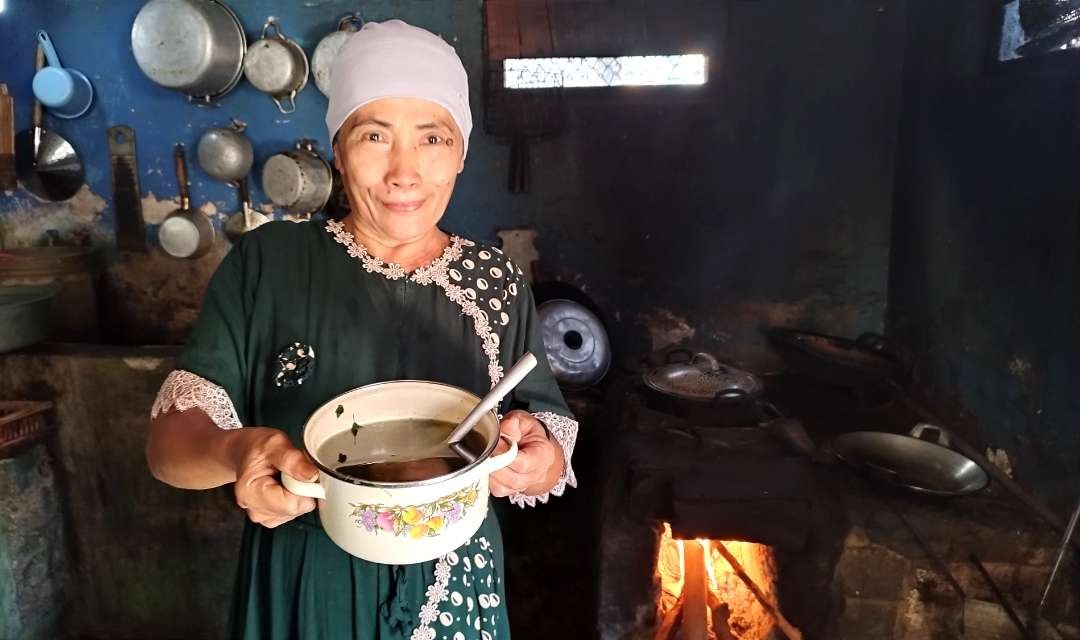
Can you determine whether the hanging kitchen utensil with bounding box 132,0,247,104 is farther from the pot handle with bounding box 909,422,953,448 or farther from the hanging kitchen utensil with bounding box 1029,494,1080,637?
the hanging kitchen utensil with bounding box 1029,494,1080,637

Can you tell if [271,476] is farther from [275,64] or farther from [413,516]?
[275,64]

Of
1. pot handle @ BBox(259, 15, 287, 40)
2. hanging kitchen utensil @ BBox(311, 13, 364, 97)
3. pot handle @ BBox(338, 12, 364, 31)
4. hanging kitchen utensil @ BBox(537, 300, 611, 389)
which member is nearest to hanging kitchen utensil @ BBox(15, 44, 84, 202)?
pot handle @ BBox(259, 15, 287, 40)

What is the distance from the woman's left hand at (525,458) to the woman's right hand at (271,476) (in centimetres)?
29

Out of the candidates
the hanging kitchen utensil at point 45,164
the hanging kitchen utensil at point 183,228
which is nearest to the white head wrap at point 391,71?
the hanging kitchen utensil at point 183,228

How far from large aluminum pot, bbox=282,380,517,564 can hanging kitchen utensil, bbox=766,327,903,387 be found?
7.20ft

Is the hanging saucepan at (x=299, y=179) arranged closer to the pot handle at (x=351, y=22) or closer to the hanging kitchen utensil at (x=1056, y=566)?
the pot handle at (x=351, y=22)

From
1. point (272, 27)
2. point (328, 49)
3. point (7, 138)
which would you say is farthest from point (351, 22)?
point (7, 138)

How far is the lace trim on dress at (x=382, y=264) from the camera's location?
1.25 m

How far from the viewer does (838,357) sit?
2.84 metres

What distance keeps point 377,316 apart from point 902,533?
1665 mm

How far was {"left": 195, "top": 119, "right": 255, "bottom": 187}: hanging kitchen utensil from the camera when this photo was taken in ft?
10.2

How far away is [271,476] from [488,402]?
0.96ft

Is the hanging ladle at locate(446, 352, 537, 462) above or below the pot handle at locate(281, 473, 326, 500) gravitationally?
above

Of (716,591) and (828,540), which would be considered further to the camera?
(716,591)
